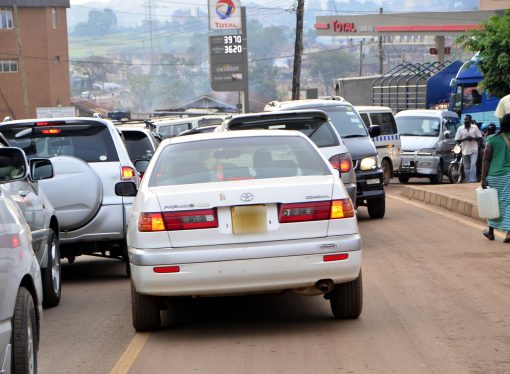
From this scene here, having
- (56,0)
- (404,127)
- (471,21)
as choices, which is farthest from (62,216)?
(56,0)

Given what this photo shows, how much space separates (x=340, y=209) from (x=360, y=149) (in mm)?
9949

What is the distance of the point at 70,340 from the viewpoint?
870 centimetres

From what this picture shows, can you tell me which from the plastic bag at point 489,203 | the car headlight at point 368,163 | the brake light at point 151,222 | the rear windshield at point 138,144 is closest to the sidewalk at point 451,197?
the car headlight at point 368,163

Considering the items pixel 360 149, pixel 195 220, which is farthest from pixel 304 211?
pixel 360 149

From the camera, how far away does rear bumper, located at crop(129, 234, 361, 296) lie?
8.02m

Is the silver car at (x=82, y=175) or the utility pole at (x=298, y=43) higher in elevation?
the utility pole at (x=298, y=43)

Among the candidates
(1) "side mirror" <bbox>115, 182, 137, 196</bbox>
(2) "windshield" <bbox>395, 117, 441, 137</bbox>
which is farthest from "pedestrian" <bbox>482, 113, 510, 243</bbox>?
(2) "windshield" <bbox>395, 117, 441, 137</bbox>

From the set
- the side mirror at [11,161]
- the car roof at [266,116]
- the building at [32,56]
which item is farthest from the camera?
the building at [32,56]

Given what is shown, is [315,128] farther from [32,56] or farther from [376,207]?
[32,56]

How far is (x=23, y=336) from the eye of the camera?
19.6ft

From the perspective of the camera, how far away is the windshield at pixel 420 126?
→ 30.7m

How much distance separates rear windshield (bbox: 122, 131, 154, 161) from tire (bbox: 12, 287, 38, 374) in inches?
419

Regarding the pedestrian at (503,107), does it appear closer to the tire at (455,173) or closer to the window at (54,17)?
the tire at (455,173)

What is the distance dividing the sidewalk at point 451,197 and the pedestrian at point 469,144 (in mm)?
2248
